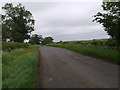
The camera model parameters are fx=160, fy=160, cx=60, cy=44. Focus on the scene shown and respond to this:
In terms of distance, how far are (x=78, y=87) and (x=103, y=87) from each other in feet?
3.47

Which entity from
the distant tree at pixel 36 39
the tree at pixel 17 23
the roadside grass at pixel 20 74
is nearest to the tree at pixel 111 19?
the roadside grass at pixel 20 74

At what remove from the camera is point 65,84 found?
24.4ft

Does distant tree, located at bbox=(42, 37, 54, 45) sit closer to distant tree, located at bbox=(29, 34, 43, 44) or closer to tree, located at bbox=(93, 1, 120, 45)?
distant tree, located at bbox=(29, 34, 43, 44)

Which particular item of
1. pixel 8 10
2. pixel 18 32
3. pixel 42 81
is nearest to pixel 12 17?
pixel 8 10

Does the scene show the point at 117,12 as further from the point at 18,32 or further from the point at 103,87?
the point at 18,32

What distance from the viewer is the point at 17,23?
5569 cm

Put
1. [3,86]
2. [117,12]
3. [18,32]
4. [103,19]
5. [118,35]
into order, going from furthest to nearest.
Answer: [18,32] < [103,19] < [117,12] < [118,35] < [3,86]

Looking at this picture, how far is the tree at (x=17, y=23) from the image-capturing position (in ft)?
178

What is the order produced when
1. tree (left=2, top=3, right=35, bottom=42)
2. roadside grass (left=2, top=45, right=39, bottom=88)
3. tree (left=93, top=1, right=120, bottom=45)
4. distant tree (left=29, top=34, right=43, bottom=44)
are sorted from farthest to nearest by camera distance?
distant tree (left=29, top=34, right=43, bottom=44) < tree (left=2, top=3, right=35, bottom=42) < tree (left=93, top=1, right=120, bottom=45) < roadside grass (left=2, top=45, right=39, bottom=88)

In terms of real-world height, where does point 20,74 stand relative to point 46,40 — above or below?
below

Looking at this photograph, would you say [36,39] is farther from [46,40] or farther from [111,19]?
[111,19]

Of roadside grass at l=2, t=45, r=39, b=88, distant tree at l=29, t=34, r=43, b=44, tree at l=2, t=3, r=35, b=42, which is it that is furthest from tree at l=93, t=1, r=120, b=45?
distant tree at l=29, t=34, r=43, b=44

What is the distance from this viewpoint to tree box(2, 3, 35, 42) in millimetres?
54231

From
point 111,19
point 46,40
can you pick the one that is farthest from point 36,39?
point 111,19
